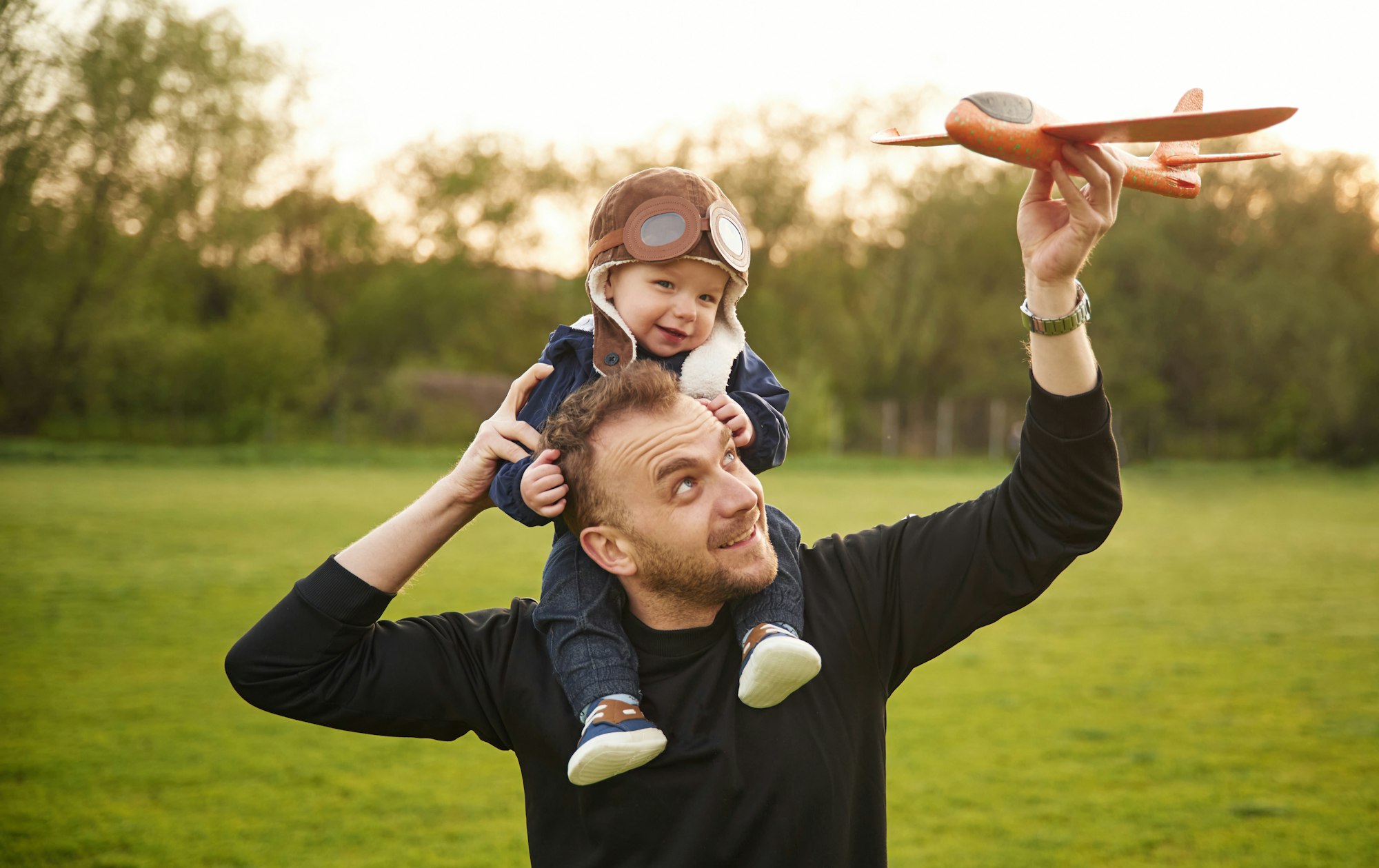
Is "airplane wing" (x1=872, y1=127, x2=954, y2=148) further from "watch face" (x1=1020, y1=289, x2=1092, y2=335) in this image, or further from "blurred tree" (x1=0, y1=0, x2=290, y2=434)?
"blurred tree" (x1=0, y1=0, x2=290, y2=434)

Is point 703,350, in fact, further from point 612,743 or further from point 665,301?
point 612,743

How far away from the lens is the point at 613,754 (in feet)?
6.38

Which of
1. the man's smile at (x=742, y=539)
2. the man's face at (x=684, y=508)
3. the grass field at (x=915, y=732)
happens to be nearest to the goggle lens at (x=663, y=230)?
the man's face at (x=684, y=508)

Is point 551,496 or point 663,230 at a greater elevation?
point 663,230

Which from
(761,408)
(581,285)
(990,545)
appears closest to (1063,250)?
(990,545)

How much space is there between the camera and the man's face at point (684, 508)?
2074 mm

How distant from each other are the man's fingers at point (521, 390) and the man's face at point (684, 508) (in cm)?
30

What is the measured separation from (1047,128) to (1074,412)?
20.0 inches

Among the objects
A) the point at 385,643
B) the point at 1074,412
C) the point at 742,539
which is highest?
the point at 1074,412

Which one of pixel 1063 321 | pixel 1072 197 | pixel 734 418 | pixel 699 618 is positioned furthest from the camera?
pixel 734 418

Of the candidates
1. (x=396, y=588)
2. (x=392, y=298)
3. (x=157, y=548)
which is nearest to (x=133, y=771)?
(x=396, y=588)

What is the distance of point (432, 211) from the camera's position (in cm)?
4338

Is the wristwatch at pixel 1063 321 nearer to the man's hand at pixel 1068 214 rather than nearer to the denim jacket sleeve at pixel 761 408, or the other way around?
the man's hand at pixel 1068 214

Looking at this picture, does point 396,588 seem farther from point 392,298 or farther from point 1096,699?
point 392,298
